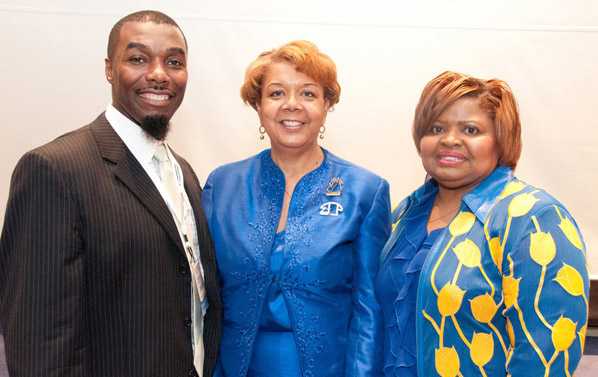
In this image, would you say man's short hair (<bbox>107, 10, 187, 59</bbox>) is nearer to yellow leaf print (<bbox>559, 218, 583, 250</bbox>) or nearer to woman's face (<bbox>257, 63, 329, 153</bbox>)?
woman's face (<bbox>257, 63, 329, 153</bbox>)

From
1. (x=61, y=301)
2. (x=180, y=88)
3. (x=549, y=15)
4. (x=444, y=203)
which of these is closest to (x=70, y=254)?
(x=61, y=301)

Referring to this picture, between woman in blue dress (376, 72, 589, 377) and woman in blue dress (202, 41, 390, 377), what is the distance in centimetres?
10

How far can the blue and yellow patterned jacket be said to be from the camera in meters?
1.54

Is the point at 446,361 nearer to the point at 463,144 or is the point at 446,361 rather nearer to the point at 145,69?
the point at 463,144

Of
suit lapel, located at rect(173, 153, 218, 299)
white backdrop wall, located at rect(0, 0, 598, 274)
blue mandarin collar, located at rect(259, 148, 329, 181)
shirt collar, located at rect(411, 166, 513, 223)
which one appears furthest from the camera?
white backdrop wall, located at rect(0, 0, 598, 274)

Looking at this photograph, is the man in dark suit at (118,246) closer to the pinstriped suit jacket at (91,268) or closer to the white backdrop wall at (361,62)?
the pinstriped suit jacket at (91,268)

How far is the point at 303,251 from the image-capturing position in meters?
2.00

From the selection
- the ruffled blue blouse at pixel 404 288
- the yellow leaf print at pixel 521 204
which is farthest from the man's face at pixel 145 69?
the yellow leaf print at pixel 521 204

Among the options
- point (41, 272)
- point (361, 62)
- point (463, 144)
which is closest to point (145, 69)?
point (41, 272)

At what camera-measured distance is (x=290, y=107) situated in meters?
2.10

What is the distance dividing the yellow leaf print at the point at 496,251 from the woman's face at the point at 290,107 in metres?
0.76

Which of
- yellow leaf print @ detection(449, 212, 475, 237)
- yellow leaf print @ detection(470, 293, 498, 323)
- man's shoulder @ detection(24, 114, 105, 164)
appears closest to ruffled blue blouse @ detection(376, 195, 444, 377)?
yellow leaf print @ detection(449, 212, 475, 237)

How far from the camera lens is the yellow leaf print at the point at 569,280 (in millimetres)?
1529

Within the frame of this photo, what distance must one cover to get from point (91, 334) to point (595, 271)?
3017mm
